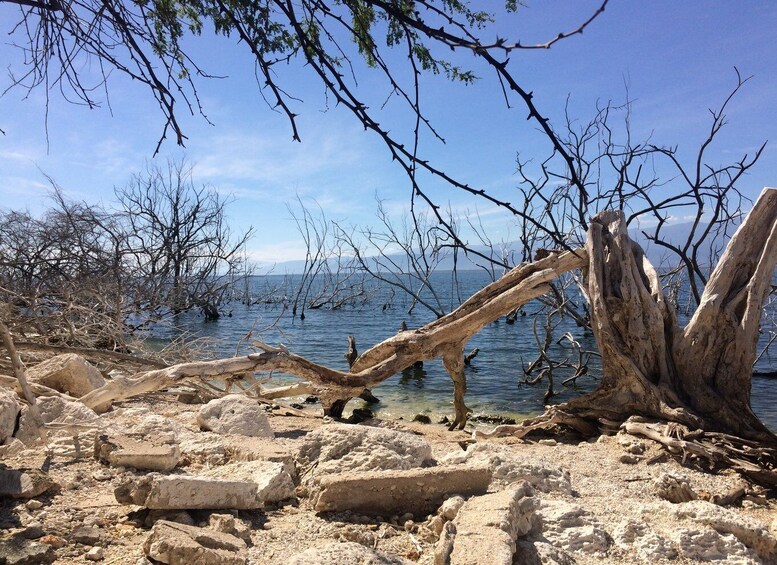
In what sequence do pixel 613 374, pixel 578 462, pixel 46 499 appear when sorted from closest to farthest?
1. pixel 46 499
2. pixel 578 462
3. pixel 613 374

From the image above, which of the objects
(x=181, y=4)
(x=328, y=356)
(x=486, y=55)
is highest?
(x=181, y=4)

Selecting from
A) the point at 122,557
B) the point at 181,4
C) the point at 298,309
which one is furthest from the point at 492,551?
the point at 298,309

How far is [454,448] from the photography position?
15.9ft

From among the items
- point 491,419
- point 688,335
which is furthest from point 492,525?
point 491,419

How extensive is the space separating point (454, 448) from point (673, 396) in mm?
2163

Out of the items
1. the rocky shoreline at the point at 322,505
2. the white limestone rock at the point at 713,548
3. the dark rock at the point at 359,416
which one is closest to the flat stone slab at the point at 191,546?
the rocky shoreline at the point at 322,505

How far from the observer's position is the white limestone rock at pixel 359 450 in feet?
10.6

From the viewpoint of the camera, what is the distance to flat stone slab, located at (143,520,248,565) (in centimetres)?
205

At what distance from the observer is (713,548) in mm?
2824

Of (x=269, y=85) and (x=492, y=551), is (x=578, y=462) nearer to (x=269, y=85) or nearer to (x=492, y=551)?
(x=492, y=551)

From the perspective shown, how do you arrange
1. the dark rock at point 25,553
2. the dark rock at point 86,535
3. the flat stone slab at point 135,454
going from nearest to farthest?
the dark rock at point 25,553, the dark rock at point 86,535, the flat stone slab at point 135,454

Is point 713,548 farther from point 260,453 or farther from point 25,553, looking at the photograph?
point 25,553

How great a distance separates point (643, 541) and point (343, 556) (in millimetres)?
1497

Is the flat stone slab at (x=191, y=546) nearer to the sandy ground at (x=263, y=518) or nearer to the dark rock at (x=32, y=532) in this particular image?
the sandy ground at (x=263, y=518)
